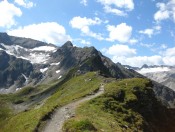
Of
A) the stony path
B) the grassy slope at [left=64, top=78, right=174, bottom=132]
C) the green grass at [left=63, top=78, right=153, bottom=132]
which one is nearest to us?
the grassy slope at [left=64, top=78, right=174, bottom=132]

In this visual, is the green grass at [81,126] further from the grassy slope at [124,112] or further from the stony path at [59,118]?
the stony path at [59,118]

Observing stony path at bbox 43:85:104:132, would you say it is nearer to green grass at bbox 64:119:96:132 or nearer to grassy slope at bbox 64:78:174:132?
grassy slope at bbox 64:78:174:132

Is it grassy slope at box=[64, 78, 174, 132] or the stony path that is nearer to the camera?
grassy slope at box=[64, 78, 174, 132]

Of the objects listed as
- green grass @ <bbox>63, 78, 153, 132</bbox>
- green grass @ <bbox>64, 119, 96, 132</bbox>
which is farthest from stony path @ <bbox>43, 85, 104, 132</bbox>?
green grass @ <bbox>64, 119, 96, 132</bbox>

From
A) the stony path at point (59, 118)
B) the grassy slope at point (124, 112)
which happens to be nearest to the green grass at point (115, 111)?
the grassy slope at point (124, 112)

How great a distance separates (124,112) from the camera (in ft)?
211

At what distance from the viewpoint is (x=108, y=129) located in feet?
151

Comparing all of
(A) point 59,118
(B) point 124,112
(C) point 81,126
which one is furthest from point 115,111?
(C) point 81,126

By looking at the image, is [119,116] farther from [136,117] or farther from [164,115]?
[164,115]

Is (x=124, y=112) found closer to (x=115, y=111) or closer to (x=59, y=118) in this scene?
(x=115, y=111)

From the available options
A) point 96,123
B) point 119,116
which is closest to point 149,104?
point 119,116

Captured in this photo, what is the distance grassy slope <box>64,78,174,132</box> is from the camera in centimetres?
4698

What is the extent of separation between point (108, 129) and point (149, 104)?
34.4 meters

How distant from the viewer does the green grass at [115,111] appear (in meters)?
48.0
